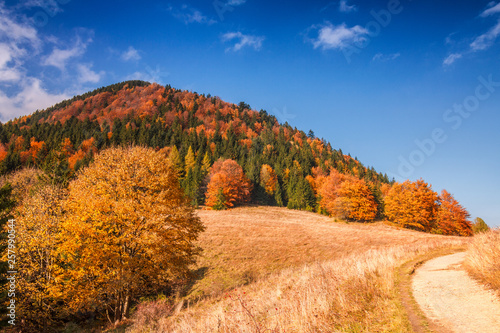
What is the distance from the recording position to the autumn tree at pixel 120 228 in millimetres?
14586

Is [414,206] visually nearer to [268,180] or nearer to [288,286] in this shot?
[268,180]

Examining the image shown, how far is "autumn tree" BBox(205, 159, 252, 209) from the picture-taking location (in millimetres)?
71188

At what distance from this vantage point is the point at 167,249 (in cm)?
1587

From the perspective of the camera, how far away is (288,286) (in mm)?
12211

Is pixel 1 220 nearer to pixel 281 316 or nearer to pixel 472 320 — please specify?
pixel 281 316

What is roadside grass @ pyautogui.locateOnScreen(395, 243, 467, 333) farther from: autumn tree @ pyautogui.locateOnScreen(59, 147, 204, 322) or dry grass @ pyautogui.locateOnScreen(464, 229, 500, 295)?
autumn tree @ pyautogui.locateOnScreen(59, 147, 204, 322)

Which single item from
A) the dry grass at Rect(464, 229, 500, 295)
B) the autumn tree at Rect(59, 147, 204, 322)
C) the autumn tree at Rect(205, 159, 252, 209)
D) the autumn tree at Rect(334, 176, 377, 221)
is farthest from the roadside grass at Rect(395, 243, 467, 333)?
Result: the autumn tree at Rect(205, 159, 252, 209)

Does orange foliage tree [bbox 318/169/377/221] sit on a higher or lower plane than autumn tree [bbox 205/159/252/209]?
lower

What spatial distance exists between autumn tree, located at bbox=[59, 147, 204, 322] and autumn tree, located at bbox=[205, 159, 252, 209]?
173 feet

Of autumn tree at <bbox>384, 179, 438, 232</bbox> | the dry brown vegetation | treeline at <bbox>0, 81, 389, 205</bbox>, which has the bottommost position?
the dry brown vegetation

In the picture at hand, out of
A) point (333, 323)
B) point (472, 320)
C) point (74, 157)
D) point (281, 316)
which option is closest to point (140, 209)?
point (281, 316)

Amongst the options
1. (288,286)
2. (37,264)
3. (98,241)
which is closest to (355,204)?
(288,286)

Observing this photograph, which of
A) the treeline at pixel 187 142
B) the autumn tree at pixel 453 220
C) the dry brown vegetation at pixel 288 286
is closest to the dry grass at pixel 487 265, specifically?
the dry brown vegetation at pixel 288 286

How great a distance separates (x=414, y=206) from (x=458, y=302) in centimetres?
5844
